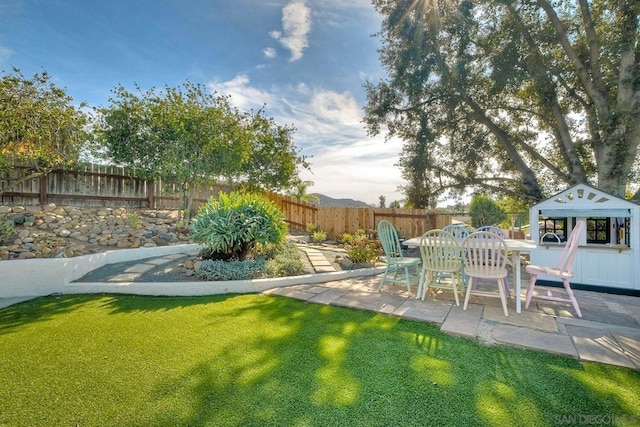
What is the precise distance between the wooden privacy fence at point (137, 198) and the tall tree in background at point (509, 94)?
39.4 inches

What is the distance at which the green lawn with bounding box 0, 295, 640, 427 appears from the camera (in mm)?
1619

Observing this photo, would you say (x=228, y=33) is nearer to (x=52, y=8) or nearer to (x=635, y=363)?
(x=52, y=8)

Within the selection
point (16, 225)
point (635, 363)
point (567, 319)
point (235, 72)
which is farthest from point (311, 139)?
point (635, 363)

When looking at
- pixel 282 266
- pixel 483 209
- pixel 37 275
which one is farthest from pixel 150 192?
pixel 483 209

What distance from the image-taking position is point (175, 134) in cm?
733

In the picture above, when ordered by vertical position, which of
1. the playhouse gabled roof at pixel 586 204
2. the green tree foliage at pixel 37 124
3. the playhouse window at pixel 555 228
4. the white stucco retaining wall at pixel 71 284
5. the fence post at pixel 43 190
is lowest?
the white stucco retaining wall at pixel 71 284

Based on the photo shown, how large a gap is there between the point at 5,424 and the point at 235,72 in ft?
26.4

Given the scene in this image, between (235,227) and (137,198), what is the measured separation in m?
5.74

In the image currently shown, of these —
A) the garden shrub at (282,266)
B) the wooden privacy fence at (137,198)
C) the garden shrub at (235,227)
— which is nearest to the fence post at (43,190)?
the wooden privacy fence at (137,198)

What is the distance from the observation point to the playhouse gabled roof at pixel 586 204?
4.52 meters

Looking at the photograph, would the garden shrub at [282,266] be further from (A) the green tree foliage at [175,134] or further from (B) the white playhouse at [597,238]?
(B) the white playhouse at [597,238]

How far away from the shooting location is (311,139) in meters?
11.3

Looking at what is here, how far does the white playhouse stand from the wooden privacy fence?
3455 mm

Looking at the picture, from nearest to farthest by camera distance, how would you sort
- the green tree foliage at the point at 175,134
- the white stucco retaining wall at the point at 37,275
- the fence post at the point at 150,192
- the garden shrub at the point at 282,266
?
the white stucco retaining wall at the point at 37,275, the garden shrub at the point at 282,266, the green tree foliage at the point at 175,134, the fence post at the point at 150,192
